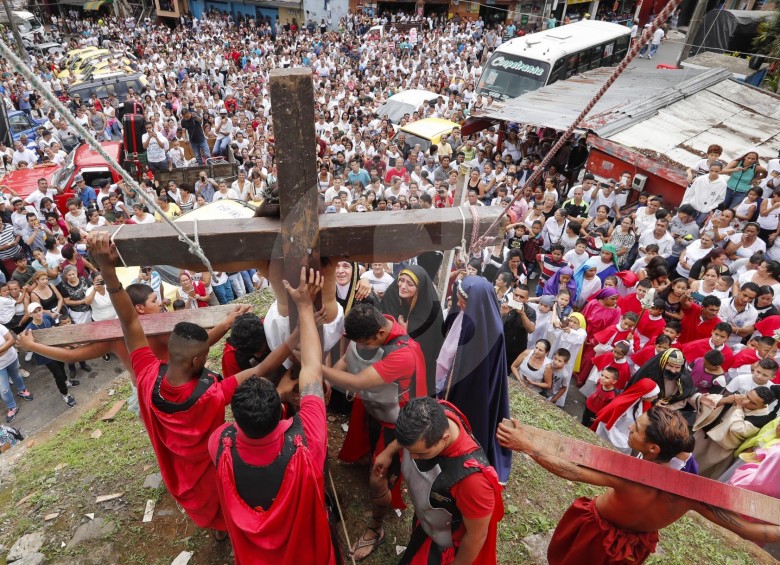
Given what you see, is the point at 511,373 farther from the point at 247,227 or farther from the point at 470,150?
the point at 470,150

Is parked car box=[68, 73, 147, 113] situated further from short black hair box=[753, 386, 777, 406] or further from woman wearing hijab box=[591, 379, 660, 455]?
short black hair box=[753, 386, 777, 406]

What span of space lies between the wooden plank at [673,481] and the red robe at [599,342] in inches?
149

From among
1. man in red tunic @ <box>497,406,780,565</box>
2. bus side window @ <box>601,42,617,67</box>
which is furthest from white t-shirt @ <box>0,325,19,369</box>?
bus side window @ <box>601,42,617,67</box>

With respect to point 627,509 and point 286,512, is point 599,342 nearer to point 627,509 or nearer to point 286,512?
point 627,509

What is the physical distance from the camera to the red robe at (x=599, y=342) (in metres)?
6.13

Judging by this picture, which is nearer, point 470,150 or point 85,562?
point 85,562

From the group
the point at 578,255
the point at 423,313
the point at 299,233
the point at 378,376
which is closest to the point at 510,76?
the point at 578,255

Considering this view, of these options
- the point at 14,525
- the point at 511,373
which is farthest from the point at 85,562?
the point at 511,373

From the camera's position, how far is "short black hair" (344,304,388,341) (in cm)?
308

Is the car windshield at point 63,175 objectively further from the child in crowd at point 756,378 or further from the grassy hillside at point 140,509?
the child in crowd at point 756,378

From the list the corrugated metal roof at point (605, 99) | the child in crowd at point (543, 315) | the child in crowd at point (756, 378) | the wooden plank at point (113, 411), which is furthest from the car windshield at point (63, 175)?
the child in crowd at point (756, 378)

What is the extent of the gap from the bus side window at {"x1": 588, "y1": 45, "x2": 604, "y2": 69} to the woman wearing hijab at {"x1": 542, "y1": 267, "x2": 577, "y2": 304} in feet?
43.4

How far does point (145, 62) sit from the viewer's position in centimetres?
2284

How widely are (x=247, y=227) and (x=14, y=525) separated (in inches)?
128
